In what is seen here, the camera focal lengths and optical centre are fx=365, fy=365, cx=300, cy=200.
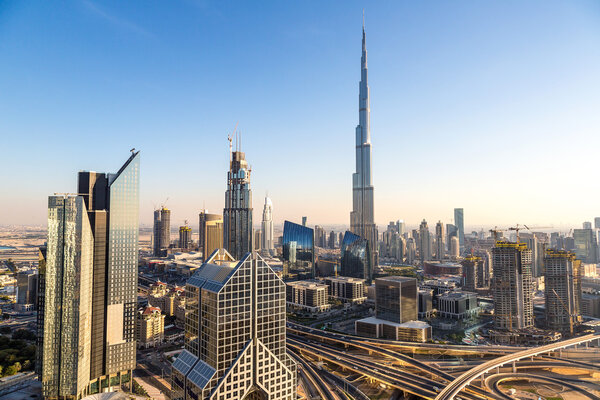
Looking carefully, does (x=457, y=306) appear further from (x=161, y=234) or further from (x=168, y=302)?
(x=161, y=234)

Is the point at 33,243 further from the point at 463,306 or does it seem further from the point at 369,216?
the point at 463,306

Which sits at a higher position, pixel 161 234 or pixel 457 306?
pixel 161 234

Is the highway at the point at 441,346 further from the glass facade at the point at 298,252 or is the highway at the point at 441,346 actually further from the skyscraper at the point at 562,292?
the glass facade at the point at 298,252

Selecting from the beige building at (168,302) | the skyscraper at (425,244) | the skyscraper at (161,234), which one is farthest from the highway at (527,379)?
the skyscraper at (161,234)

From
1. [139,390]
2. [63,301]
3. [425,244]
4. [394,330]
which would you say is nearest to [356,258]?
[394,330]

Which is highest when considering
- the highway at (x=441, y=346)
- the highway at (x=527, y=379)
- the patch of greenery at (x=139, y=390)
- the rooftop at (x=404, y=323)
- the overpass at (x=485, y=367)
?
the rooftop at (x=404, y=323)
